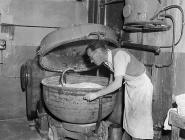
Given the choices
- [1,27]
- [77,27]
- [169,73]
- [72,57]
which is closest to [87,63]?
[72,57]

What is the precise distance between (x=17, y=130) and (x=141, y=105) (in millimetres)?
2490

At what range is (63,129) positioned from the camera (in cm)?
364

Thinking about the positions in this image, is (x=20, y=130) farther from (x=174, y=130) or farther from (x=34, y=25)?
(x=174, y=130)

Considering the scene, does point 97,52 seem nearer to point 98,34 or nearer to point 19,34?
point 98,34

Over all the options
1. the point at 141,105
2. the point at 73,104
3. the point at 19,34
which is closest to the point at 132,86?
the point at 141,105

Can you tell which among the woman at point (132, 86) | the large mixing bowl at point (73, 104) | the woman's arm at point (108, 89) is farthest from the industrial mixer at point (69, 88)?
the woman at point (132, 86)

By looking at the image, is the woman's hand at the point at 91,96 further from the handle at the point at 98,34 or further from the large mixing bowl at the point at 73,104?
the handle at the point at 98,34

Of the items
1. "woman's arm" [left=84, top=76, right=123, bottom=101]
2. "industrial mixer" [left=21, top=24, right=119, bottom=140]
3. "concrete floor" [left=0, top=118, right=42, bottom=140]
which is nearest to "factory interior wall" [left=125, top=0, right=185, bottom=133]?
"industrial mixer" [left=21, top=24, right=119, bottom=140]

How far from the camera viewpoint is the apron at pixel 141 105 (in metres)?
3.16

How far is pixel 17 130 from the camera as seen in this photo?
14.8ft

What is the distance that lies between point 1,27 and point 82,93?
8.60 ft

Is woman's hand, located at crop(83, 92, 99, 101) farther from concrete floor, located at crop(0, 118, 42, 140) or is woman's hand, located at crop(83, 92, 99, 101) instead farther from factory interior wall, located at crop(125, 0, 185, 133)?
concrete floor, located at crop(0, 118, 42, 140)

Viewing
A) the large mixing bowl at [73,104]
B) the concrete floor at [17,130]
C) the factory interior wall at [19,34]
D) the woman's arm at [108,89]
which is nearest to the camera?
the woman's arm at [108,89]

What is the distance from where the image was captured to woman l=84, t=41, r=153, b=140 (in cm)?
302
